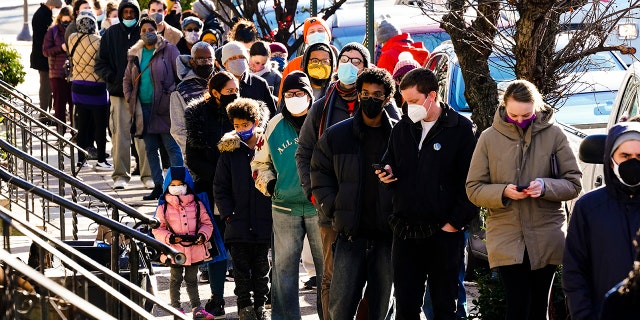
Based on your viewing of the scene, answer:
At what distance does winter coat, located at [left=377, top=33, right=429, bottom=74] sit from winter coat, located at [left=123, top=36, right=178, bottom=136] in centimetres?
228

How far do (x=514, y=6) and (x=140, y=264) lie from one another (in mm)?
2988

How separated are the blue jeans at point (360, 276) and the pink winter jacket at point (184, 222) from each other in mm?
1713

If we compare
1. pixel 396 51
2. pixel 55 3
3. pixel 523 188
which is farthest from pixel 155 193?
pixel 523 188

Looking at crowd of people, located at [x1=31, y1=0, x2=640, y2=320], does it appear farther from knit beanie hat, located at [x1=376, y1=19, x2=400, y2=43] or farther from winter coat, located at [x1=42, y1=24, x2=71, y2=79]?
winter coat, located at [x1=42, y1=24, x2=71, y2=79]

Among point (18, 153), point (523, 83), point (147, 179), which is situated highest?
point (523, 83)

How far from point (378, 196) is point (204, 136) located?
8.37 feet

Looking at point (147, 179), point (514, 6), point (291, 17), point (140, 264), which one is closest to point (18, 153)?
point (140, 264)

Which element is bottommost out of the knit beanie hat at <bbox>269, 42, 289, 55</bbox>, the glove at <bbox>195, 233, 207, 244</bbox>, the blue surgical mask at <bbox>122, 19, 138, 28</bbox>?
the glove at <bbox>195, 233, 207, 244</bbox>

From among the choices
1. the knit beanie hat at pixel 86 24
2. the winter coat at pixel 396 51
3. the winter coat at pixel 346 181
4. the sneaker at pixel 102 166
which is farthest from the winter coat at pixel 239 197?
the sneaker at pixel 102 166

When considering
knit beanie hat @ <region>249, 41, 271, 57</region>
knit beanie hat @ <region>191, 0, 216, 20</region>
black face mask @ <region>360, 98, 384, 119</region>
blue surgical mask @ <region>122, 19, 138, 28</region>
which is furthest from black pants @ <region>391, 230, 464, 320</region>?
knit beanie hat @ <region>191, 0, 216, 20</region>

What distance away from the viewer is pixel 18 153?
9.17m

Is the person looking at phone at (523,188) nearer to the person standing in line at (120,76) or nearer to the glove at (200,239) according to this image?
the glove at (200,239)

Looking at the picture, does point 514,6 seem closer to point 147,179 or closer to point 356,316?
point 356,316

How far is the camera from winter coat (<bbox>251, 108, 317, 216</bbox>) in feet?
29.4
